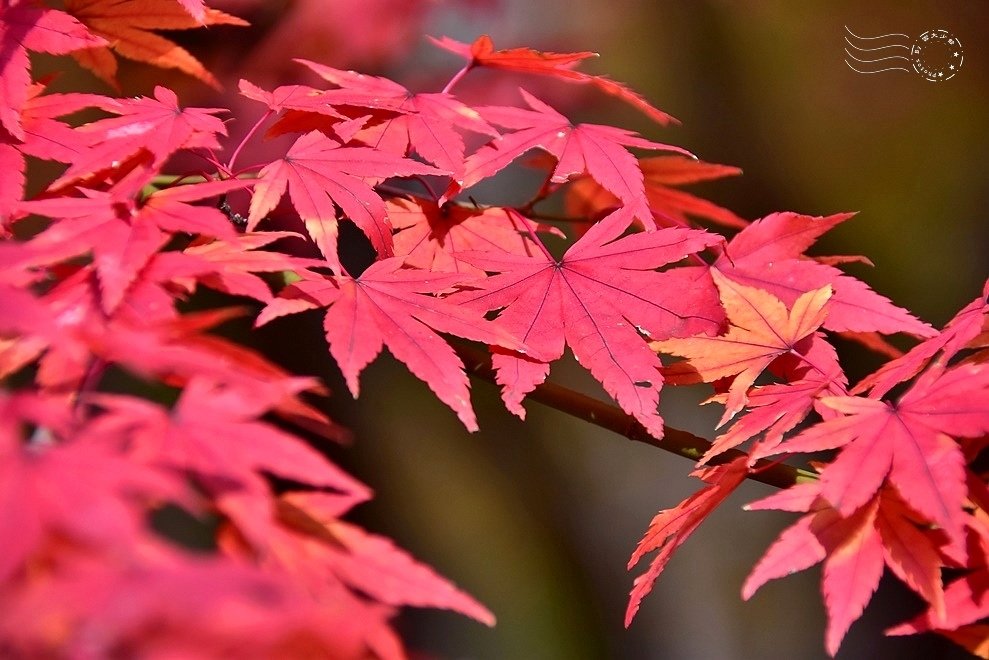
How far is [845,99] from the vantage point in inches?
56.0

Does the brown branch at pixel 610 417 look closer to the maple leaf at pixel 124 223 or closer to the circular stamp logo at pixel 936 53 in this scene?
the maple leaf at pixel 124 223

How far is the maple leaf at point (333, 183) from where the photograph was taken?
0.55 m

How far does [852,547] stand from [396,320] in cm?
30

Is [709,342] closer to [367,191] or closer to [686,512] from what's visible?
[686,512]

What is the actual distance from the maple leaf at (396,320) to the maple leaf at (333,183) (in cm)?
4

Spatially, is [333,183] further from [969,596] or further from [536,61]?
[969,596]

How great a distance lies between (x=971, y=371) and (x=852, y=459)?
0.10 metres

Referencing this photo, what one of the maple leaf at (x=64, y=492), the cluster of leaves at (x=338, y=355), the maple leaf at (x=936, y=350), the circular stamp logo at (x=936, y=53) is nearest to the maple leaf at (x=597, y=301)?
the cluster of leaves at (x=338, y=355)

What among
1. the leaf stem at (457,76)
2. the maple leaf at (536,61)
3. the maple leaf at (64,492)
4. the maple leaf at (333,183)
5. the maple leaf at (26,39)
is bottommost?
the maple leaf at (64,492)

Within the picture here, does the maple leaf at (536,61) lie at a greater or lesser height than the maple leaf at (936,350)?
greater

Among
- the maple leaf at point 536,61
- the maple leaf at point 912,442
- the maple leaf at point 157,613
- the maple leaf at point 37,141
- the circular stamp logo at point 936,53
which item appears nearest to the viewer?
the maple leaf at point 157,613

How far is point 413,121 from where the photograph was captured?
62cm

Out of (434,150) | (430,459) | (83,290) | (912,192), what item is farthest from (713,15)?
(83,290)

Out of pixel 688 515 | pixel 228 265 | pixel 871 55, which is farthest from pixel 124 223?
pixel 871 55
